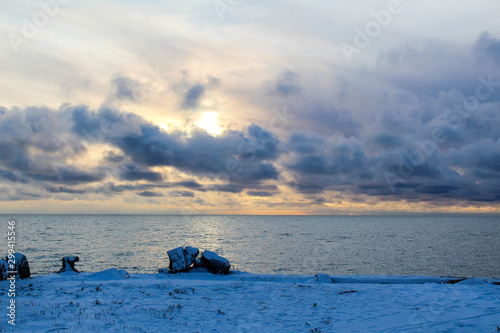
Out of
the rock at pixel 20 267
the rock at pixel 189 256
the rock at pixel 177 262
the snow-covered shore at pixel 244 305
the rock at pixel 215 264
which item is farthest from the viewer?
the rock at pixel 189 256

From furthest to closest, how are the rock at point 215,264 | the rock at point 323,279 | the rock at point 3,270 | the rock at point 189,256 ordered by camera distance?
the rock at point 189,256 → the rock at point 215,264 → the rock at point 323,279 → the rock at point 3,270

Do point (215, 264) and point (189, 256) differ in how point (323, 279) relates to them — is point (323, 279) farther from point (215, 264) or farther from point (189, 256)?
point (189, 256)

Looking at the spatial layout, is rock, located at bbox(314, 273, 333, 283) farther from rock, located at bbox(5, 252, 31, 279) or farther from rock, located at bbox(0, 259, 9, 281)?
rock, located at bbox(0, 259, 9, 281)

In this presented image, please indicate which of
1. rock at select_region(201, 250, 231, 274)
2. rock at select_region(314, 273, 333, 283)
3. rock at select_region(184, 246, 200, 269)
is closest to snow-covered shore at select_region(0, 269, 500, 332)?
rock at select_region(314, 273, 333, 283)

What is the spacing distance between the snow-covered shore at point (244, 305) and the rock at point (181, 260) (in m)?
2.65

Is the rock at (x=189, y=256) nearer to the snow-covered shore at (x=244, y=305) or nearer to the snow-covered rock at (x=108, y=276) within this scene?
the snow-covered shore at (x=244, y=305)

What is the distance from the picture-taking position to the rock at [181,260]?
79.3 ft

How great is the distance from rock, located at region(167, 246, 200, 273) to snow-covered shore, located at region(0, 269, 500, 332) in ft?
8.70

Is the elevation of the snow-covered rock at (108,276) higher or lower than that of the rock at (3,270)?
lower

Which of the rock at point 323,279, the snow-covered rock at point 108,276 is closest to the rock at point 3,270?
the snow-covered rock at point 108,276

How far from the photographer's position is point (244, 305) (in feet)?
52.4

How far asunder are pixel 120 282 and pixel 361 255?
4629cm

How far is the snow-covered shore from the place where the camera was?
12.8 m

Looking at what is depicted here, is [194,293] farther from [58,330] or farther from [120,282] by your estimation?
[58,330]
